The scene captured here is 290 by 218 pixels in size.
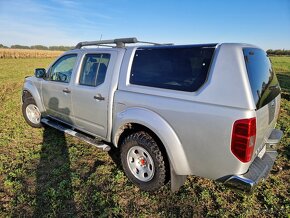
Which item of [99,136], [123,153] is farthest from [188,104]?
[99,136]

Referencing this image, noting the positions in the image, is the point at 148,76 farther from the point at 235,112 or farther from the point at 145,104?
the point at 235,112

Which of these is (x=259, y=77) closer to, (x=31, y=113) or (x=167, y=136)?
(x=167, y=136)

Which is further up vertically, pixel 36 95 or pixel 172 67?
pixel 172 67

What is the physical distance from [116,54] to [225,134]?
1.97m

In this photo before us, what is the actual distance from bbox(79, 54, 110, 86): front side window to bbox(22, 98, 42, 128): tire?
203 centimetres

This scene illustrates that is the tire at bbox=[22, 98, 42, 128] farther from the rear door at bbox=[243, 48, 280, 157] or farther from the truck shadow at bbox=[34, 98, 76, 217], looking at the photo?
the rear door at bbox=[243, 48, 280, 157]

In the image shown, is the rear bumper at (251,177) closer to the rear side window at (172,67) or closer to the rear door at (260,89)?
the rear door at (260,89)

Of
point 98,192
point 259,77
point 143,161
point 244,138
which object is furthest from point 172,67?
point 98,192

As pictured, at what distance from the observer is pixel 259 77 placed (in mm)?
2650

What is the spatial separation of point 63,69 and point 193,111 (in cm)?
302

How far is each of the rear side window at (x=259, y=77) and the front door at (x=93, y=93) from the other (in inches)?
72.5

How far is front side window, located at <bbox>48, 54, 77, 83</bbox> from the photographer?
4.42 m

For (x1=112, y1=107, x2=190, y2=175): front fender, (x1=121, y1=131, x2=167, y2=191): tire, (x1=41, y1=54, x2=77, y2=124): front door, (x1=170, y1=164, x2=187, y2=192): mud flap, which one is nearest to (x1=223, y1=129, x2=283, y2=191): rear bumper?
(x1=112, y1=107, x2=190, y2=175): front fender

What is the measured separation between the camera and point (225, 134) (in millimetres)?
2367
